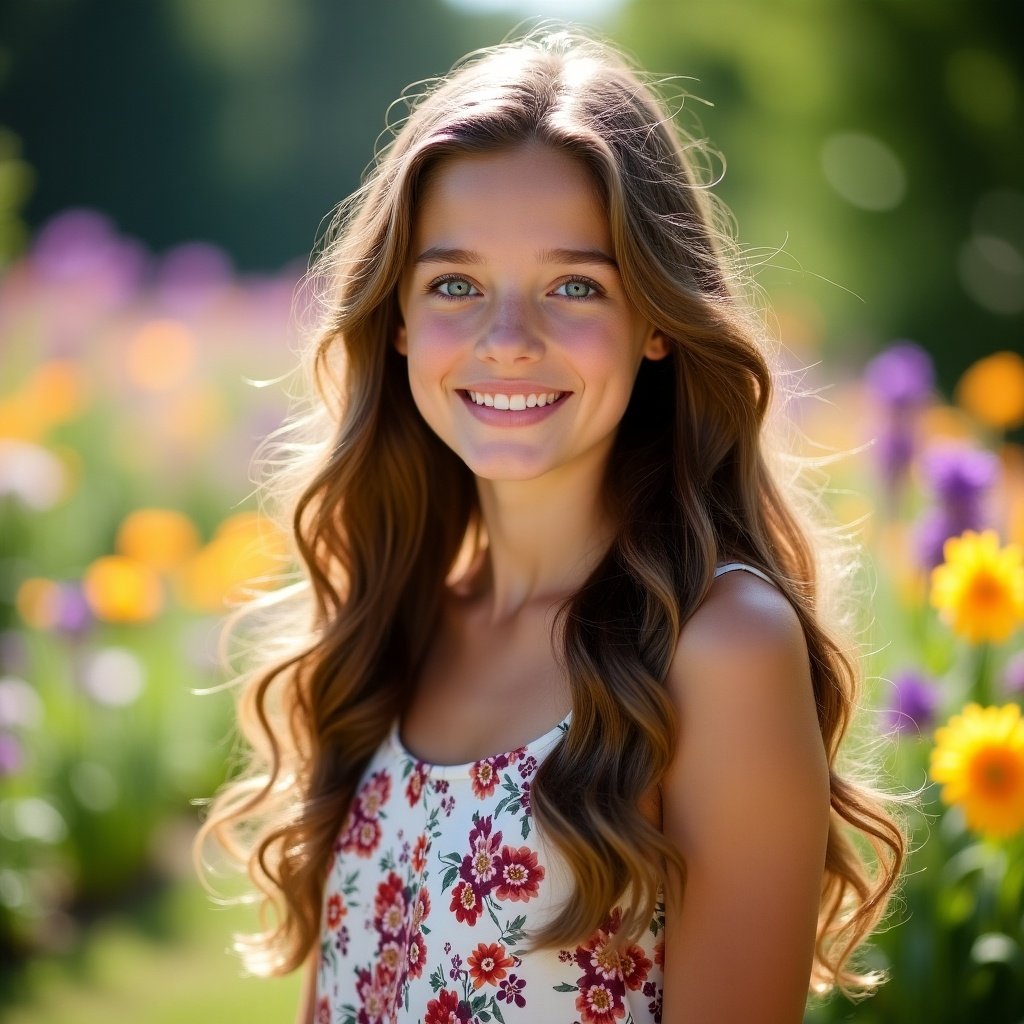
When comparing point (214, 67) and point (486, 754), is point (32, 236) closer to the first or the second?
point (214, 67)

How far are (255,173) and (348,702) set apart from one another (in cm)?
1125

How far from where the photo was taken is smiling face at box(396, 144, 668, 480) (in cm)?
171

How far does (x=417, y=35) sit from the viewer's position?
12.2 m

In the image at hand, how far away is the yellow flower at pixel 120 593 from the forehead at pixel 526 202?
7.47 ft

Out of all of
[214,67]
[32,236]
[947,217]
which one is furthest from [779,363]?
[214,67]

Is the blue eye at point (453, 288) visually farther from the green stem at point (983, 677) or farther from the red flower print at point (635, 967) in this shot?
the green stem at point (983, 677)

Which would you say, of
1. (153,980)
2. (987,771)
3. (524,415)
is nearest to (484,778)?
(524,415)

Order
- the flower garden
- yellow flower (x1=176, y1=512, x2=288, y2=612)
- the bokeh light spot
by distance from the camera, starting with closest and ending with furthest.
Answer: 1. the flower garden
2. yellow flower (x1=176, y1=512, x2=288, y2=612)
3. the bokeh light spot

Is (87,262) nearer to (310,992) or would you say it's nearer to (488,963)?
(310,992)

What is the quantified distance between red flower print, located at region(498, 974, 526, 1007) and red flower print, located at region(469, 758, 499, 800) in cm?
23

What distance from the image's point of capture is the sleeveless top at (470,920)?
5.21ft

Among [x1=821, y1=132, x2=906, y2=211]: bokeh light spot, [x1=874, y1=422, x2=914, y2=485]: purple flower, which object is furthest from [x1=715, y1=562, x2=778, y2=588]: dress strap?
[x1=821, y1=132, x2=906, y2=211]: bokeh light spot

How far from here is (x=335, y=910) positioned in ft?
6.27

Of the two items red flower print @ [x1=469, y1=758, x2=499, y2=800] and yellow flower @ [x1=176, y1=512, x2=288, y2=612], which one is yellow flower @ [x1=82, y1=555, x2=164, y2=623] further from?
red flower print @ [x1=469, y1=758, x2=499, y2=800]
